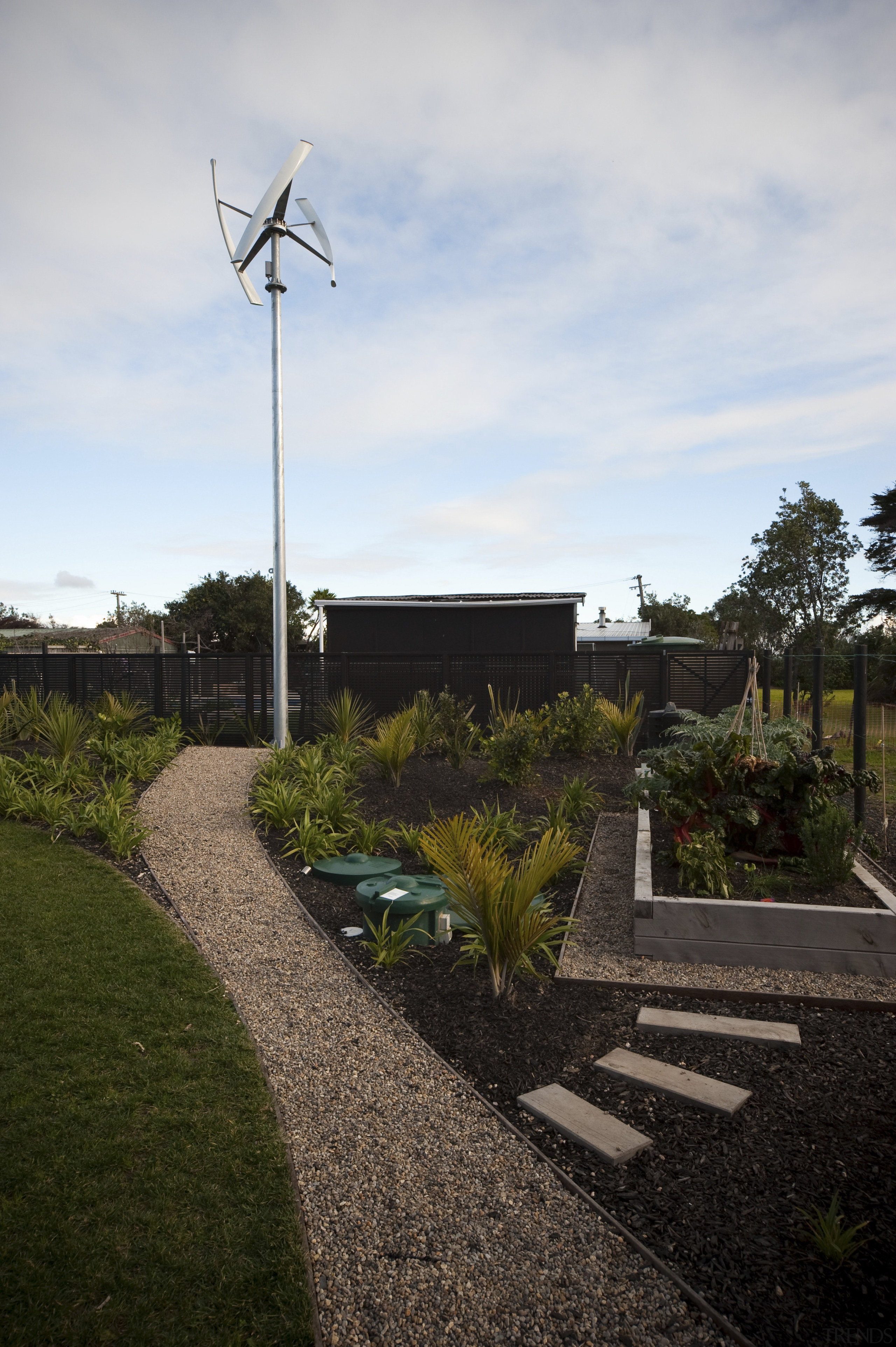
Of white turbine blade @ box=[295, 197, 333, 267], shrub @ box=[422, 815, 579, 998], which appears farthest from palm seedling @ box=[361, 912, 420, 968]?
white turbine blade @ box=[295, 197, 333, 267]

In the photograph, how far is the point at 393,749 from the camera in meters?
7.83

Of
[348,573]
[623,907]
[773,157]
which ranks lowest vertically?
[623,907]

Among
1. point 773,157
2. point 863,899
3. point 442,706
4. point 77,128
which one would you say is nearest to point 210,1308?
point 863,899

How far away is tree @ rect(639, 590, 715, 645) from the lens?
40.2 m

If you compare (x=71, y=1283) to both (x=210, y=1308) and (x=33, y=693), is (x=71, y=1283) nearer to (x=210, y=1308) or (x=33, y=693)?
(x=210, y=1308)

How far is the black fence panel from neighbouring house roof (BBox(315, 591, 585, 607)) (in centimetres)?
544

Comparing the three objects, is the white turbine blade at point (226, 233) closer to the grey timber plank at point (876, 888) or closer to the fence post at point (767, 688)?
the fence post at point (767, 688)

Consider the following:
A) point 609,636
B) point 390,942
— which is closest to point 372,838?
point 390,942

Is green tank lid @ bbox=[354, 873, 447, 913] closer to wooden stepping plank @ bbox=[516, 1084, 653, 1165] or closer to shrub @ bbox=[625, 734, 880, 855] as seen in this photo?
wooden stepping plank @ bbox=[516, 1084, 653, 1165]

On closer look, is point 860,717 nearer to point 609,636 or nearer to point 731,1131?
point 731,1131

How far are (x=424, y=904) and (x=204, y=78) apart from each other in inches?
342

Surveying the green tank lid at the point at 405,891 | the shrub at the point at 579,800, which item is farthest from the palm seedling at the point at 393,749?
the green tank lid at the point at 405,891

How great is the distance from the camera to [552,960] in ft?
12.6

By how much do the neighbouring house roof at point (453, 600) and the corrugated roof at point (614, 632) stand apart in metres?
4.92
